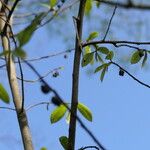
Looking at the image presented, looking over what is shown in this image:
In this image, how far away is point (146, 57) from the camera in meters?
0.94

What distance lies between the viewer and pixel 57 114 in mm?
989

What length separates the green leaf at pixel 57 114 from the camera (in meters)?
0.99

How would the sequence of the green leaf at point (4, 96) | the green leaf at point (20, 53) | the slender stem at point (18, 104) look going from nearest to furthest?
the green leaf at point (20, 53) → the green leaf at point (4, 96) → the slender stem at point (18, 104)

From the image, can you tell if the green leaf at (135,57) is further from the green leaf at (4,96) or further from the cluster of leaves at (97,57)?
the green leaf at (4,96)

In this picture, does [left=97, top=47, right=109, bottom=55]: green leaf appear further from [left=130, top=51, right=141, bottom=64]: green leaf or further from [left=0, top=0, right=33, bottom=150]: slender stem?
[left=0, top=0, right=33, bottom=150]: slender stem

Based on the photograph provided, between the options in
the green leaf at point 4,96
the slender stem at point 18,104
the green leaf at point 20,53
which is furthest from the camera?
the slender stem at point 18,104

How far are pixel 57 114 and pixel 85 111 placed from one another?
59 mm

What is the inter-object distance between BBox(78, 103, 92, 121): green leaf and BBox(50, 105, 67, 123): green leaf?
0.11ft

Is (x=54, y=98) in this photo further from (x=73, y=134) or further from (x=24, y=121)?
(x=24, y=121)

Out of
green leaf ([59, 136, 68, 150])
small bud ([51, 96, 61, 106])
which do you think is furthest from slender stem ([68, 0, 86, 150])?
small bud ([51, 96, 61, 106])

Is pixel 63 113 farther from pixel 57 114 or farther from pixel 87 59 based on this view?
pixel 87 59

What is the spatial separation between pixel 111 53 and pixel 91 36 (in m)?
0.09

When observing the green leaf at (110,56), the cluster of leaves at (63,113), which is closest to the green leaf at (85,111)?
the cluster of leaves at (63,113)

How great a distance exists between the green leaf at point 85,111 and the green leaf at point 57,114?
33mm
